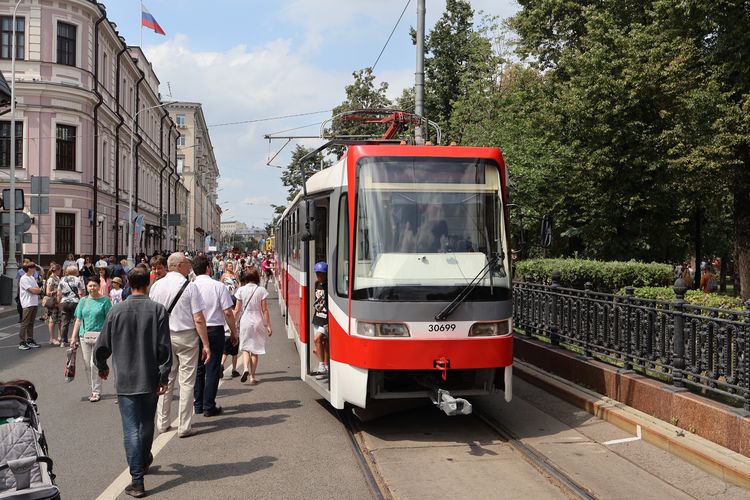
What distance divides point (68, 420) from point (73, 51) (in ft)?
107

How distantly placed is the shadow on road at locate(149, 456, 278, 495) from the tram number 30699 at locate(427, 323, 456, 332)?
6.47 ft

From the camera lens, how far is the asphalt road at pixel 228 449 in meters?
5.81

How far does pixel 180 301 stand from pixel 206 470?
6.02 feet

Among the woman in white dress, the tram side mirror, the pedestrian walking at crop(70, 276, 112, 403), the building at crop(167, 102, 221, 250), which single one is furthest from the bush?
the building at crop(167, 102, 221, 250)

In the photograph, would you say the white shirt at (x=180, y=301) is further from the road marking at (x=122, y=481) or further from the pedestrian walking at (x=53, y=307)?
the pedestrian walking at (x=53, y=307)

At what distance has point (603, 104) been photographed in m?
20.5

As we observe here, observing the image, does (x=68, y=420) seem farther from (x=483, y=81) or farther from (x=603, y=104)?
(x=483, y=81)

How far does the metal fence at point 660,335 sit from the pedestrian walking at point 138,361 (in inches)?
198

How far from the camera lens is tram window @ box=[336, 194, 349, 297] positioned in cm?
771

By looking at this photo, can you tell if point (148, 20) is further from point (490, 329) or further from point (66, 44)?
point (490, 329)

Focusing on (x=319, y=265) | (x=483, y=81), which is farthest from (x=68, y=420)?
(x=483, y=81)

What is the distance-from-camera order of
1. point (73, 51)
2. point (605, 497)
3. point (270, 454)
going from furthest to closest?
point (73, 51)
point (270, 454)
point (605, 497)

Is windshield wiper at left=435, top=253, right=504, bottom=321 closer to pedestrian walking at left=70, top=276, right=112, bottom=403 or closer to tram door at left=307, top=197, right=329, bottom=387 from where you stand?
tram door at left=307, top=197, right=329, bottom=387

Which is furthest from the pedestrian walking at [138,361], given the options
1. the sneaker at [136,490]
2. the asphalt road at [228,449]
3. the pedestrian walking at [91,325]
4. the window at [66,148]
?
the window at [66,148]
